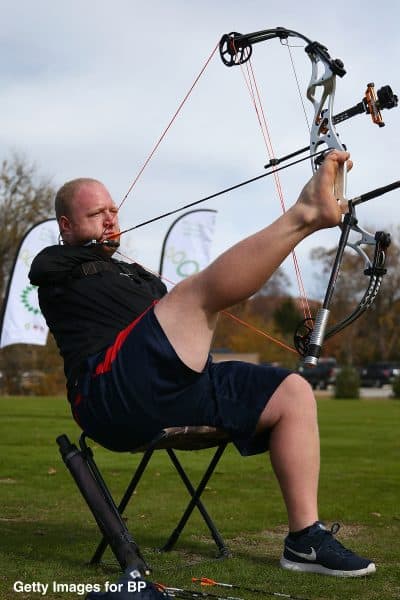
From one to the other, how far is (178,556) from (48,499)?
6.99ft

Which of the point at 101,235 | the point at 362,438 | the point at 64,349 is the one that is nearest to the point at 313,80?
the point at 101,235

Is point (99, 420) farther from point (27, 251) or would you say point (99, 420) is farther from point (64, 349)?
point (27, 251)

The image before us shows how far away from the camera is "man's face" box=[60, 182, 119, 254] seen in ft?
13.1

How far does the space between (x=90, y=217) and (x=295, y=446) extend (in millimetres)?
1312

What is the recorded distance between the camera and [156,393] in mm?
3391

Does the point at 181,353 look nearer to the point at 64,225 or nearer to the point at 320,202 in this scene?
the point at 320,202

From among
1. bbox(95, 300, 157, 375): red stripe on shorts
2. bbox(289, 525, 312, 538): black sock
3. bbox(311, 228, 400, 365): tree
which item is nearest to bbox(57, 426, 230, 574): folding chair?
bbox(95, 300, 157, 375): red stripe on shorts

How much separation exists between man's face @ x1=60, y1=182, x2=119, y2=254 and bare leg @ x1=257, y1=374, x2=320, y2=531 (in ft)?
3.41

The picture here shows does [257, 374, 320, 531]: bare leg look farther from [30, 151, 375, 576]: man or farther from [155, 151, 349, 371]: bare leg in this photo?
[155, 151, 349, 371]: bare leg

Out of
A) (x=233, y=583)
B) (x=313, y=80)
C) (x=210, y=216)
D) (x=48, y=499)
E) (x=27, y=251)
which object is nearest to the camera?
(x=233, y=583)

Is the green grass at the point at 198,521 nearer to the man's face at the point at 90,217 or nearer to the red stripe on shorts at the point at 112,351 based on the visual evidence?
the red stripe on shorts at the point at 112,351

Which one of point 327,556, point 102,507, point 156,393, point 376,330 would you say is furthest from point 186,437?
point 376,330

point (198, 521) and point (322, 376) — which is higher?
point (198, 521)

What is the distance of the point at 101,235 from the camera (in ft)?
13.3
